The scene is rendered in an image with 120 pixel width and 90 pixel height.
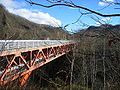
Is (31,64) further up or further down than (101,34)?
further down

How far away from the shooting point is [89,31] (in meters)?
1.88

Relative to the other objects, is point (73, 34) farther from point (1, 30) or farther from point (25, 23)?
point (25, 23)

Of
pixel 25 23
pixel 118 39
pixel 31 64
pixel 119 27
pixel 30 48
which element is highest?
pixel 25 23

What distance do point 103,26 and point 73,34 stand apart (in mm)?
423

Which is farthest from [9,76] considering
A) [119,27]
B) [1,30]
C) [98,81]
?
[98,81]

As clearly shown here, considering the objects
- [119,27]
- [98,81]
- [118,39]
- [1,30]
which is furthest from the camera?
[98,81]

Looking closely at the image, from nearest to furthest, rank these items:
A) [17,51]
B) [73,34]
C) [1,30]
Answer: [73,34], [1,30], [17,51]

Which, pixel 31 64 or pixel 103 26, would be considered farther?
pixel 31 64

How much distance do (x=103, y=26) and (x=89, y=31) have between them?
19cm

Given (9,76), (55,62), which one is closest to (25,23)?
(55,62)

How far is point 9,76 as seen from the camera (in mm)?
7555

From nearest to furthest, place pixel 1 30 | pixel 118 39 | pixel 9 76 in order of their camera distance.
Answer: pixel 118 39
pixel 1 30
pixel 9 76

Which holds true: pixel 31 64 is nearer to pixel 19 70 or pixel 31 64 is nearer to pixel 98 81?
pixel 19 70

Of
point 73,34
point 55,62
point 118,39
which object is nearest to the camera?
point 118,39
